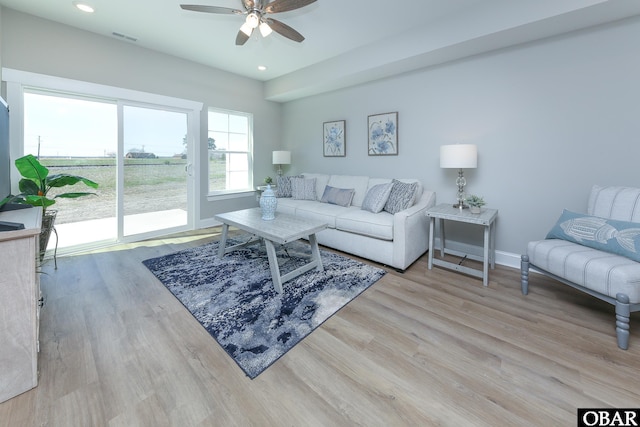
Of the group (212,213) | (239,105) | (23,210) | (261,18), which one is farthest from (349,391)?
(239,105)

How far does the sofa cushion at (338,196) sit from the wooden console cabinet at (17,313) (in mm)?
3081

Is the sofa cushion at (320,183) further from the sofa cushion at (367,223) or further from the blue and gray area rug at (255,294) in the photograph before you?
the blue and gray area rug at (255,294)

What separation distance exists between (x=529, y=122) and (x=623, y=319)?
198 centimetres

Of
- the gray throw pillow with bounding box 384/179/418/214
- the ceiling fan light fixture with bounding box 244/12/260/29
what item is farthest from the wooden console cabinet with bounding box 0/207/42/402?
the gray throw pillow with bounding box 384/179/418/214

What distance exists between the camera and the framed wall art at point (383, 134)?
12.5 feet

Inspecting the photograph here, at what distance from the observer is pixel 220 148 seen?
474cm

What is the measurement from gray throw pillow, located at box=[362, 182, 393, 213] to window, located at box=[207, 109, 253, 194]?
8.80ft

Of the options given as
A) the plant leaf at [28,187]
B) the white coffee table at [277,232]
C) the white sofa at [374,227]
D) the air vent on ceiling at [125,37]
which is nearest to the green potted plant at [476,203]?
the white sofa at [374,227]

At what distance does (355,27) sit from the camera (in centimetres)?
300

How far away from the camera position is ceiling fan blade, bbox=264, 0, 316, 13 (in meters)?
2.15

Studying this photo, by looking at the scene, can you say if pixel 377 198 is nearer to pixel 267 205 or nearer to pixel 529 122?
pixel 267 205

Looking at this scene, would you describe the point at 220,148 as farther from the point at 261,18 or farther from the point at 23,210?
the point at 23,210

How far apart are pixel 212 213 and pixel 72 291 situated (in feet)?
8.04

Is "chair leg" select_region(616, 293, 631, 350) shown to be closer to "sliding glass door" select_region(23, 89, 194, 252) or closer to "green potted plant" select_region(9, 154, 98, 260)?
"green potted plant" select_region(9, 154, 98, 260)
